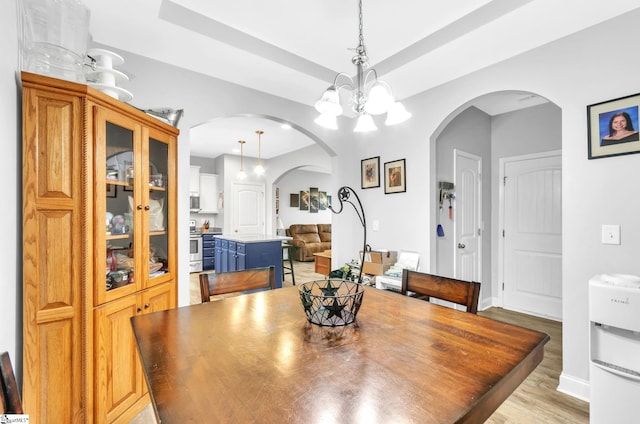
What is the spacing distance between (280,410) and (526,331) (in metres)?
1.00

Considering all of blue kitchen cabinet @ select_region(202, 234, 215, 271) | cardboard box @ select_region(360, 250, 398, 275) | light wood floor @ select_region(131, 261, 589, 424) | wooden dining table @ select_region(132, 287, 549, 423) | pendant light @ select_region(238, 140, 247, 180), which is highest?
pendant light @ select_region(238, 140, 247, 180)

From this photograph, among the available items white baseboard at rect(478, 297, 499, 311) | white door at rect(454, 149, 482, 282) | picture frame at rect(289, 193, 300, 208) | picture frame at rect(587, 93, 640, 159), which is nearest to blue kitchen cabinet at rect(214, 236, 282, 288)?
white door at rect(454, 149, 482, 282)

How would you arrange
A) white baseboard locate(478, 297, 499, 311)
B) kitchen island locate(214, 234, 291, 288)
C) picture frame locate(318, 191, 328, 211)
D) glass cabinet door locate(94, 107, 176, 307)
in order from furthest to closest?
picture frame locate(318, 191, 328, 211) → kitchen island locate(214, 234, 291, 288) → white baseboard locate(478, 297, 499, 311) → glass cabinet door locate(94, 107, 176, 307)

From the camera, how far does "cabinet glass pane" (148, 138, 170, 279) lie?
1.99 meters

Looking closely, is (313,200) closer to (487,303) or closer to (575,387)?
(487,303)

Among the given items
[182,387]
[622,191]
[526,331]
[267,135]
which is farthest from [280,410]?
[267,135]

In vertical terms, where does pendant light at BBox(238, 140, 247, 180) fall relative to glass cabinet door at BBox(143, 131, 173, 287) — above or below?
above

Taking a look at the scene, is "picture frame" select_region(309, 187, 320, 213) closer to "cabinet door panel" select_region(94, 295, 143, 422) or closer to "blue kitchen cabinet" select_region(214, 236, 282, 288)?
"blue kitchen cabinet" select_region(214, 236, 282, 288)

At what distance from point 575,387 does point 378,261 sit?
1736mm

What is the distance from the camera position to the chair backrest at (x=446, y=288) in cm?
146

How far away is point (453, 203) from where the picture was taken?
3398 mm

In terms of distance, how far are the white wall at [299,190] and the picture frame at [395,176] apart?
4951 mm

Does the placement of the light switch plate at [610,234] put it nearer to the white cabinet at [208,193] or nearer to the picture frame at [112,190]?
the picture frame at [112,190]

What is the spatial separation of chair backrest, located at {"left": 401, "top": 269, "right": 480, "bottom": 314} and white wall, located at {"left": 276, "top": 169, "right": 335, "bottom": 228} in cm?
656
